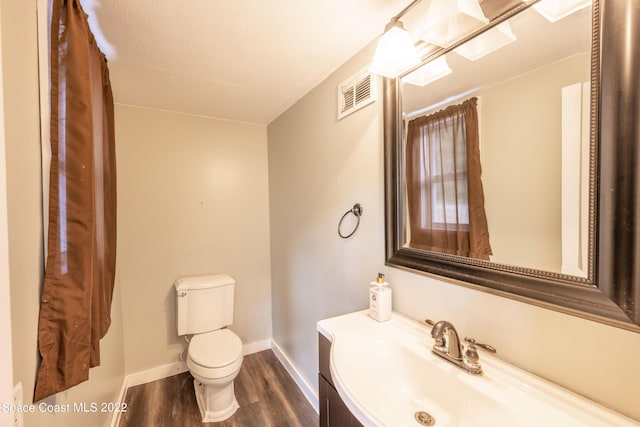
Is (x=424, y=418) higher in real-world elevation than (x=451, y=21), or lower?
lower

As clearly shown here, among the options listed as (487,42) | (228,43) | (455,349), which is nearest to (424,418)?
(455,349)

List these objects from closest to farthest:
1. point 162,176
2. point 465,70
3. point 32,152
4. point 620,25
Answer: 1. point 620,25
2. point 32,152
3. point 465,70
4. point 162,176

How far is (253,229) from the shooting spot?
263 cm

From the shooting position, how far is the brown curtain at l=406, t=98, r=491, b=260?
93 cm

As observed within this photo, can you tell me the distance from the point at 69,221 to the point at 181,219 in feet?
4.93

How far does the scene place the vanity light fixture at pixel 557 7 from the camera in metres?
0.69

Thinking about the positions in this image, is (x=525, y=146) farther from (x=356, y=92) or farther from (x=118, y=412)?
(x=118, y=412)

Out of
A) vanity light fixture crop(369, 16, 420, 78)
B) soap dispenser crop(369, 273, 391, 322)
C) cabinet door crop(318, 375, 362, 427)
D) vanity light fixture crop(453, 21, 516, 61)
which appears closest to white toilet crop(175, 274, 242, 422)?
cabinet door crop(318, 375, 362, 427)

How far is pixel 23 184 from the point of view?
70 cm

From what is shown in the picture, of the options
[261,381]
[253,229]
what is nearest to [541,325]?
[261,381]

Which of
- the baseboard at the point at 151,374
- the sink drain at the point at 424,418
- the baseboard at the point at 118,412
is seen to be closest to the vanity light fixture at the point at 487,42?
the sink drain at the point at 424,418

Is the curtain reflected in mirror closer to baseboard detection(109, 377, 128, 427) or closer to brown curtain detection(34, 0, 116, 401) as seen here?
brown curtain detection(34, 0, 116, 401)

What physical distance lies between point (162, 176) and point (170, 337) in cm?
140

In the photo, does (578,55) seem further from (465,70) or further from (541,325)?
(541,325)
